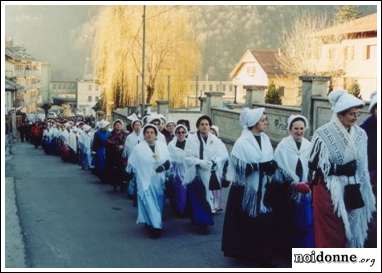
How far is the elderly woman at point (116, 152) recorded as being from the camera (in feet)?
43.9

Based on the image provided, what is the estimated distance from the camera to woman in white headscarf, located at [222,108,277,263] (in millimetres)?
6936

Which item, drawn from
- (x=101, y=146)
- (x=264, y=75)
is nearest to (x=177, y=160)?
(x=101, y=146)

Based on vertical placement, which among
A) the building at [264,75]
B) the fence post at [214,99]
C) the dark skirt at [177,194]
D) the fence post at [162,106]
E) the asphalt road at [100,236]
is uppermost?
the building at [264,75]

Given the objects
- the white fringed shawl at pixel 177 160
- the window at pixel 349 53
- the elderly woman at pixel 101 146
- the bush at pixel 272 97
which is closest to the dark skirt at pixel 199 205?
the white fringed shawl at pixel 177 160

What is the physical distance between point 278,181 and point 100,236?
2619mm

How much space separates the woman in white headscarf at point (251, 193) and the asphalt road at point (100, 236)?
200 millimetres

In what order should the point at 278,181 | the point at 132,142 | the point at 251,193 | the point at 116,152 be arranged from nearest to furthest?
the point at 251,193 < the point at 278,181 < the point at 132,142 < the point at 116,152

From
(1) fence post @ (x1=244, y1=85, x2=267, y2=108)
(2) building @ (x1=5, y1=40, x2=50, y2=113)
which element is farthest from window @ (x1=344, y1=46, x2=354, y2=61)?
(2) building @ (x1=5, y1=40, x2=50, y2=113)

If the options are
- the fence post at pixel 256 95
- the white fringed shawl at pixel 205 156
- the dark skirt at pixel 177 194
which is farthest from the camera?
the fence post at pixel 256 95

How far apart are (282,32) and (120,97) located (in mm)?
7268

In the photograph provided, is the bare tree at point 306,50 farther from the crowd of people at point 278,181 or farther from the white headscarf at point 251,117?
the white headscarf at point 251,117

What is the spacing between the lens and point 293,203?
7.14m

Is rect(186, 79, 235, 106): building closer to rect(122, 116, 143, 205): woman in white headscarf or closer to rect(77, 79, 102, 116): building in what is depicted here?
rect(77, 79, 102, 116): building

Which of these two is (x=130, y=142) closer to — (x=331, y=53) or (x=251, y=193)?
(x=251, y=193)
